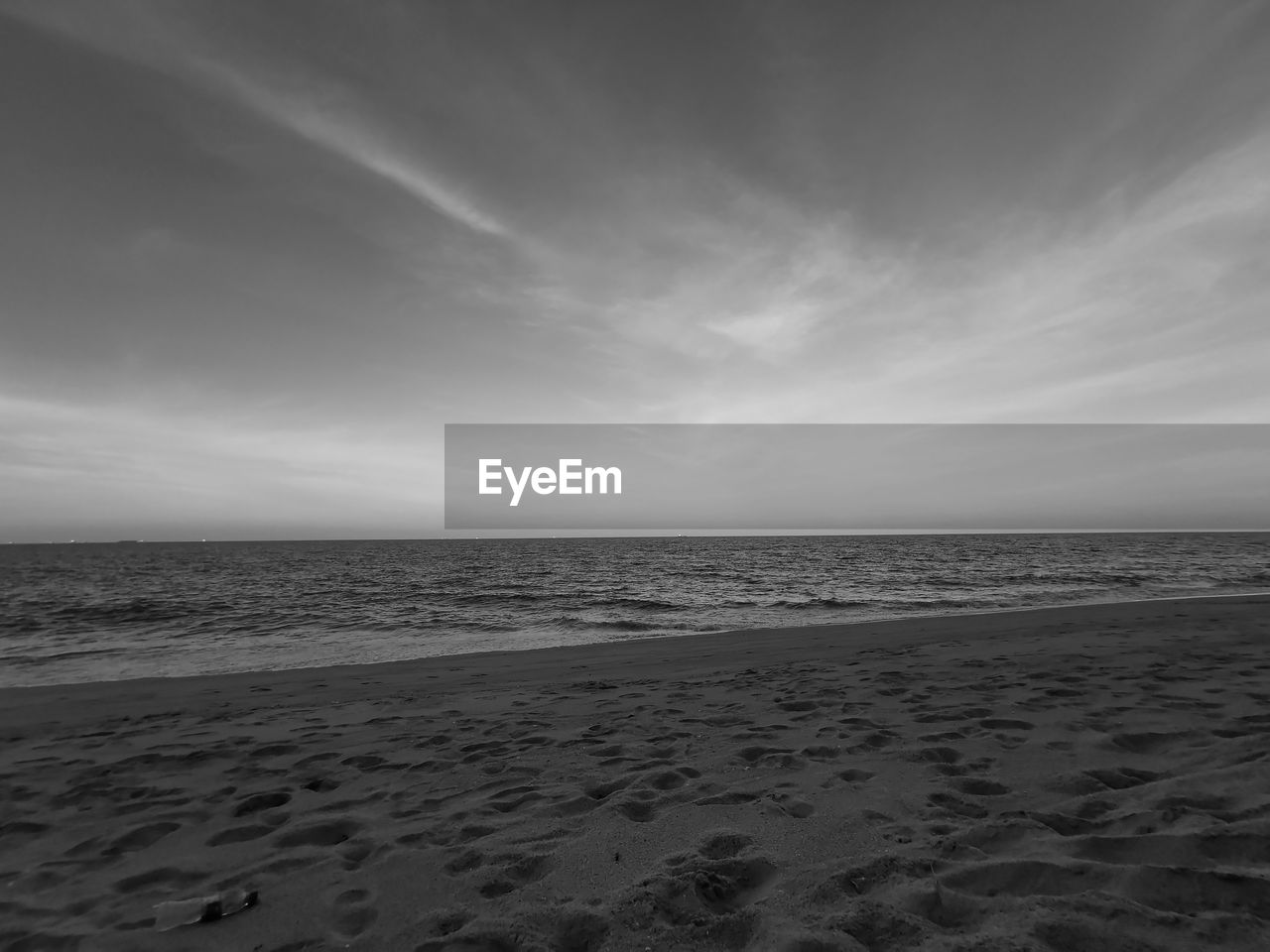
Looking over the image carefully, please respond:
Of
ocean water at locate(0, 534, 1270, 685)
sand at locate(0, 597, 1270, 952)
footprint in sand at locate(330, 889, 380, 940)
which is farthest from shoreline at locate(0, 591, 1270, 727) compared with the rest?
footprint in sand at locate(330, 889, 380, 940)

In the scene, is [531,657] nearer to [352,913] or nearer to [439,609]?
[352,913]

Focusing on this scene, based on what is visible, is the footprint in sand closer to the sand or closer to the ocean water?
the sand

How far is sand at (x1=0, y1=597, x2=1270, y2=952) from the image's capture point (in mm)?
3133

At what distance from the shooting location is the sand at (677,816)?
3133 millimetres

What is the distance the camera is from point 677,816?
4.37 meters

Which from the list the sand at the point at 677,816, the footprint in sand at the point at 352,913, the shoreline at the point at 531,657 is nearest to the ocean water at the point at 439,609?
the shoreline at the point at 531,657

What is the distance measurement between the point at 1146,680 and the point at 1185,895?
19.1 ft

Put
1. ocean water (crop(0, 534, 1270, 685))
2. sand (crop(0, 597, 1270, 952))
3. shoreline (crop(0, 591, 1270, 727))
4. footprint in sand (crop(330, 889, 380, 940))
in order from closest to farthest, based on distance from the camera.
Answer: sand (crop(0, 597, 1270, 952)), footprint in sand (crop(330, 889, 380, 940)), shoreline (crop(0, 591, 1270, 727)), ocean water (crop(0, 534, 1270, 685))

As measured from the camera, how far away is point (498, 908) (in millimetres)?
3348

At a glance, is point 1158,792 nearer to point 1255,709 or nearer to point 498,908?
point 1255,709

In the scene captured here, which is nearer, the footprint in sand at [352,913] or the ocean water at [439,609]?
the footprint in sand at [352,913]

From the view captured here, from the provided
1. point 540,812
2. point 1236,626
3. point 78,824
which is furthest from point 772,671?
point 1236,626

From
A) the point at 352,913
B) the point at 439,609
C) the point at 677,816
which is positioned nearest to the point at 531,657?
the point at 677,816

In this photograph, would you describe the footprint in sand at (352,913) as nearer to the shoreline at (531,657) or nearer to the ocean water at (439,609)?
the shoreline at (531,657)
